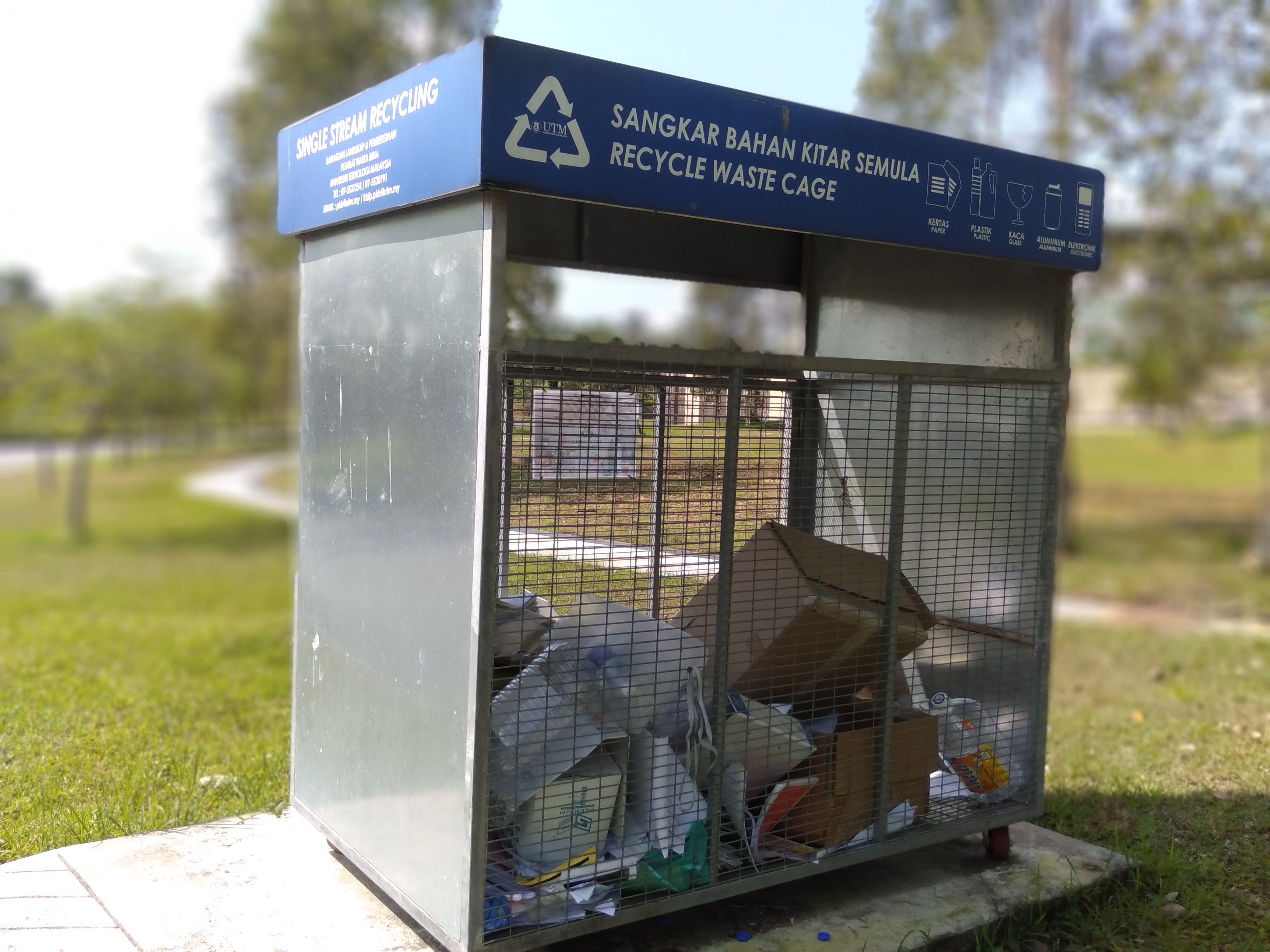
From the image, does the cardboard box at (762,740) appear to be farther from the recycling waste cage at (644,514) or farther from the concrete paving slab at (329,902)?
the concrete paving slab at (329,902)

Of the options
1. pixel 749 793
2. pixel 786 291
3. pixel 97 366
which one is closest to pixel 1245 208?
pixel 786 291

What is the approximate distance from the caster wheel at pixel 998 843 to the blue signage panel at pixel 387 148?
2891mm

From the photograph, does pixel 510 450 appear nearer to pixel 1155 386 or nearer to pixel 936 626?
pixel 936 626

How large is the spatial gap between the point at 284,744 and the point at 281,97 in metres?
13.7

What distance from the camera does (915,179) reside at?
3.57 metres

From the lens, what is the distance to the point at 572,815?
10.7 ft

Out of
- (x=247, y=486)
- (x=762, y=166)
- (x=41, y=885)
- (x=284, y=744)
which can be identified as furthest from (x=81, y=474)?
(x=762, y=166)

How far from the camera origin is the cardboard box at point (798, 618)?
364cm

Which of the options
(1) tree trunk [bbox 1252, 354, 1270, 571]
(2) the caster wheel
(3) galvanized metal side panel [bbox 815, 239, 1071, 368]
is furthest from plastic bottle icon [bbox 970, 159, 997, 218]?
(1) tree trunk [bbox 1252, 354, 1270, 571]

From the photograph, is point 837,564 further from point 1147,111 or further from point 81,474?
point 81,474

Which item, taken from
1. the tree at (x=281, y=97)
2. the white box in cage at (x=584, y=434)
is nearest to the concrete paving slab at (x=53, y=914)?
the white box in cage at (x=584, y=434)

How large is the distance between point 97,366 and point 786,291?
53.0 feet

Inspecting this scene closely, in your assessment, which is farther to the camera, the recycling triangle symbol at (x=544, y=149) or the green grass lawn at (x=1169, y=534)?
the green grass lawn at (x=1169, y=534)

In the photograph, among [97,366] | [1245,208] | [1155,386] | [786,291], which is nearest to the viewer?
[786,291]
